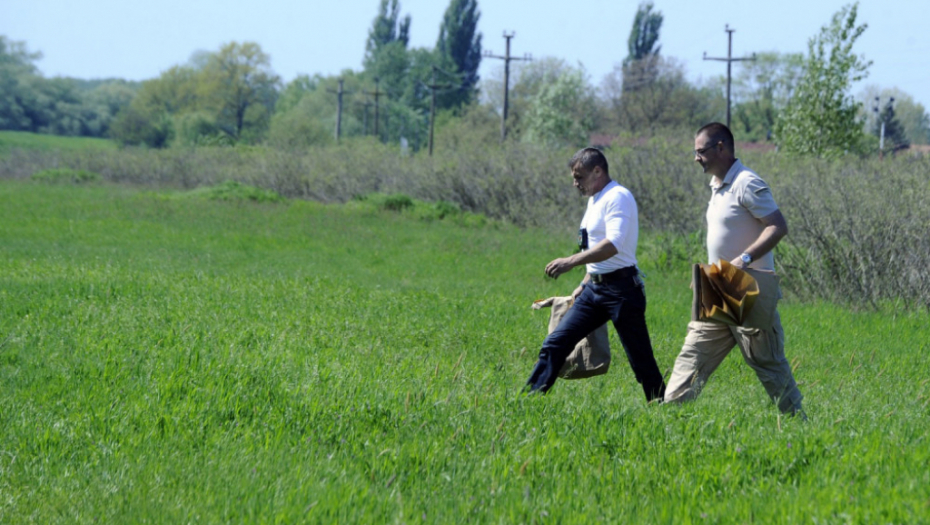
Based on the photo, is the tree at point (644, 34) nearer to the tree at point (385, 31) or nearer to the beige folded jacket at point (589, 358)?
the tree at point (385, 31)

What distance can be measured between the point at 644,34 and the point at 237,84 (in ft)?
142

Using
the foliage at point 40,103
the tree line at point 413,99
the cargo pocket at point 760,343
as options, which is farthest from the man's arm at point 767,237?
the foliage at point 40,103

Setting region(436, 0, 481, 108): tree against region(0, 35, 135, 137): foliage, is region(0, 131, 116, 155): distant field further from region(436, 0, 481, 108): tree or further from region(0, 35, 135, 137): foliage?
region(436, 0, 481, 108): tree

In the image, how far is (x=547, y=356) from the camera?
6.81m

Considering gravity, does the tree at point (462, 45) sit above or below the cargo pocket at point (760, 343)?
above

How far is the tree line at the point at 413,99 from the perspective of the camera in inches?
3184

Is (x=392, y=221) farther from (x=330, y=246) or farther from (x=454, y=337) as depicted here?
(x=454, y=337)

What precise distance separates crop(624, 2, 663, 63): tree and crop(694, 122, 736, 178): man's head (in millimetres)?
85232

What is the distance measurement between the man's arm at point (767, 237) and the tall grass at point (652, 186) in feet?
27.5

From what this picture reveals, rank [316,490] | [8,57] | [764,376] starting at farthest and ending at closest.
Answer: [8,57], [764,376], [316,490]

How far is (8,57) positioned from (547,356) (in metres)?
108

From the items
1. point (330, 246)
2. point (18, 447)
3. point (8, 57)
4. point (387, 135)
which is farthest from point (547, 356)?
point (8, 57)

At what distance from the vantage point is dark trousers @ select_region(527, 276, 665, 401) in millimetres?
6582

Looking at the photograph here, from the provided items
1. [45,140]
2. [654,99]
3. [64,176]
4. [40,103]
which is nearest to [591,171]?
[64,176]
